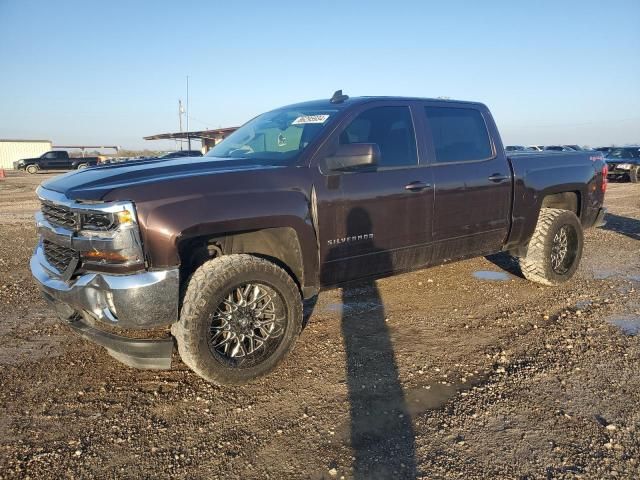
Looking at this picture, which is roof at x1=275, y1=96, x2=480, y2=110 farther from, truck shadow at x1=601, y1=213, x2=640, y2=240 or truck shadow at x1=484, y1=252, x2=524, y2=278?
truck shadow at x1=601, y1=213, x2=640, y2=240

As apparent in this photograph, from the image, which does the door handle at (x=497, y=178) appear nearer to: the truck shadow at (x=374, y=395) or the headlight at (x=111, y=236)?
the truck shadow at (x=374, y=395)

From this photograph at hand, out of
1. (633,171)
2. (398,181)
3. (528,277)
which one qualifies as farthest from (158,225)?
(633,171)

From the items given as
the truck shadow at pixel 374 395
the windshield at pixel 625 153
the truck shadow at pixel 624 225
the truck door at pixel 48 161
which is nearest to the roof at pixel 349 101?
the truck shadow at pixel 374 395

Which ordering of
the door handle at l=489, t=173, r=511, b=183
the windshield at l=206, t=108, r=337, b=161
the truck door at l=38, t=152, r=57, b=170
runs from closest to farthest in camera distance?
the windshield at l=206, t=108, r=337, b=161 < the door handle at l=489, t=173, r=511, b=183 < the truck door at l=38, t=152, r=57, b=170

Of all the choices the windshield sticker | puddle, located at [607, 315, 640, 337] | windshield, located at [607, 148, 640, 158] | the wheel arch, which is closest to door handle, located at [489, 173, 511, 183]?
puddle, located at [607, 315, 640, 337]

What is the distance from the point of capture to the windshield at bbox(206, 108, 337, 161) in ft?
12.4

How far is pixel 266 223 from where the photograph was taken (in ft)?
10.6

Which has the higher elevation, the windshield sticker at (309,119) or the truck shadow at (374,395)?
the windshield sticker at (309,119)

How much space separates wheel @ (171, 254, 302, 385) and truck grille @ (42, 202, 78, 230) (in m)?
0.83

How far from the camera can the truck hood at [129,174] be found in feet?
9.44

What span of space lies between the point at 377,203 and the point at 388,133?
72 centimetres

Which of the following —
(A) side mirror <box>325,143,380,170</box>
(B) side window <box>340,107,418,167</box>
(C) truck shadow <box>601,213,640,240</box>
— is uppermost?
(B) side window <box>340,107,418,167</box>

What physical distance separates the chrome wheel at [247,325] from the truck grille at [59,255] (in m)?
1.01

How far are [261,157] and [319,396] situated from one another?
1.93 meters
